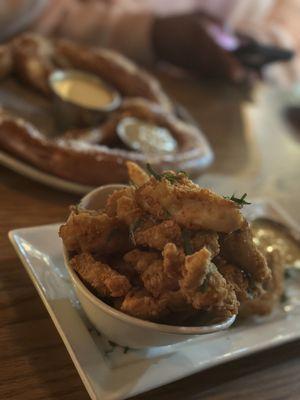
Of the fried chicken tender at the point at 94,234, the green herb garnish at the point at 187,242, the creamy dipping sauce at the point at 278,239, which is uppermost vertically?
the green herb garnish at the point at 187,242

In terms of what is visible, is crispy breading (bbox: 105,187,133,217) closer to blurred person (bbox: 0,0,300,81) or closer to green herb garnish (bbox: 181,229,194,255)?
green herb garnish (bbox: 181,229,194,255)

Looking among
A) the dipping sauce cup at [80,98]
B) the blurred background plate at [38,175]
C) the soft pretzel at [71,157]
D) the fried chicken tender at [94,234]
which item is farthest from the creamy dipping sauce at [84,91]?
the fried chicken tender at [94,234]

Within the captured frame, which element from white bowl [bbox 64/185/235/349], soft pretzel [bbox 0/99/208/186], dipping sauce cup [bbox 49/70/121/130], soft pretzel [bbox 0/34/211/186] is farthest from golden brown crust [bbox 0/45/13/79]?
white bowl [bbox 64/185/235/349]

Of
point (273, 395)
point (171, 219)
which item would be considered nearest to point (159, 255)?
point (171, 219)

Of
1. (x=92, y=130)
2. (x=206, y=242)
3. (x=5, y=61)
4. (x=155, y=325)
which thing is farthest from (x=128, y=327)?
(x=5, y=61)

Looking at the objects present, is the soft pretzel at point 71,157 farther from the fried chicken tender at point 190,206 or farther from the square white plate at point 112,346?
the fried chicken tender at point 190,206

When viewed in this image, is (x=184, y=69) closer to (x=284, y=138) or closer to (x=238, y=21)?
(x=284, y=138)

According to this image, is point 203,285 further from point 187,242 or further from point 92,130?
point 92,130
